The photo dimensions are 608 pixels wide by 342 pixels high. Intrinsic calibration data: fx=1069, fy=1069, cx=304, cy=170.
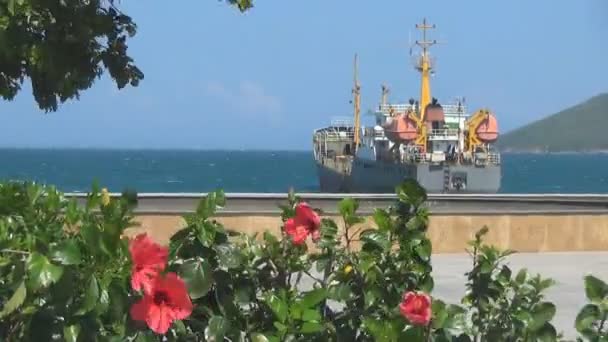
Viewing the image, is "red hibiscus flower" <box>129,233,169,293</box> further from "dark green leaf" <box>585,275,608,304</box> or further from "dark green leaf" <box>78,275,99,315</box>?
"dark green leaf" <box>585,275,608,304</box>

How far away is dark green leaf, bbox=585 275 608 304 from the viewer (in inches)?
153

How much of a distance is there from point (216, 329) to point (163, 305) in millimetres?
310

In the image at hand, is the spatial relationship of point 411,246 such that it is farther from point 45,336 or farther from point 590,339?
point 45,336

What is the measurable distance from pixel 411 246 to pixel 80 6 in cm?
434

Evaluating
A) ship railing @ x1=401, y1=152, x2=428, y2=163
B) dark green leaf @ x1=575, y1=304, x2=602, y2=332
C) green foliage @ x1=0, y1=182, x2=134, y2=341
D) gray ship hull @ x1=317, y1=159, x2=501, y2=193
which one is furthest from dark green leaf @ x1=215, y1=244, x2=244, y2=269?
ship railing @ x1=401, y1=152, x2=428, y2=163

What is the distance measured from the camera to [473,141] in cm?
6875

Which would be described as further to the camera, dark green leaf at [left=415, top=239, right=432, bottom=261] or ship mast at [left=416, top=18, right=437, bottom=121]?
ship mast at [left=416, top=18, right=437, bottom=121]

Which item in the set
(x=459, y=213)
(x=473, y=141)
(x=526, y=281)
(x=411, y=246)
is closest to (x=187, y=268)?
(x=411, y=246)

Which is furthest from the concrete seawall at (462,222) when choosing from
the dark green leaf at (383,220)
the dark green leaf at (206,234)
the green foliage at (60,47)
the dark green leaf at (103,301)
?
the dark green leaf at (103,301)

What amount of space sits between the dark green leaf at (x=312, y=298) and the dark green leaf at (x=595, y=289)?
1.04 meters

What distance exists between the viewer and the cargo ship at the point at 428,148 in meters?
66.1

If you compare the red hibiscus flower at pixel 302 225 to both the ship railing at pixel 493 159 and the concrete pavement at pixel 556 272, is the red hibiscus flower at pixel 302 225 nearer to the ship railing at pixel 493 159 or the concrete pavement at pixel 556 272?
the concrete pavement at pixel 556 272

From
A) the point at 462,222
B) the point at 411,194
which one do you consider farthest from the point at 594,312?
the point at 462,222

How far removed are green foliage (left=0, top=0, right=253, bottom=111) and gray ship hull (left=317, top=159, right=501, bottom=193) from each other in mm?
52227
